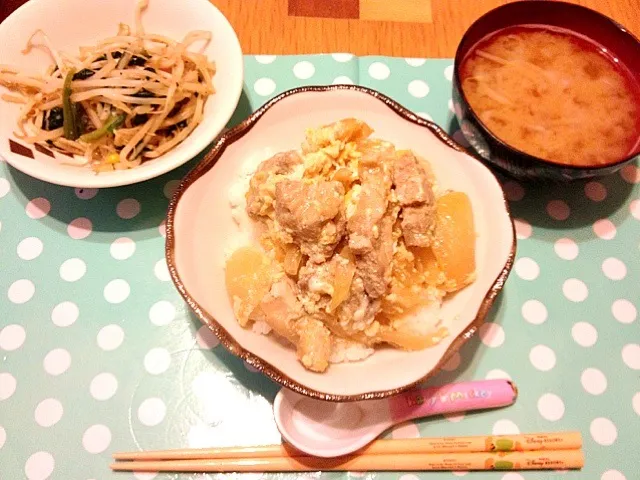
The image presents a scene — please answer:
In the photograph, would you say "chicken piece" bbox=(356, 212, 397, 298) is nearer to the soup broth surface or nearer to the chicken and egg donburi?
the chicken and egg donburi

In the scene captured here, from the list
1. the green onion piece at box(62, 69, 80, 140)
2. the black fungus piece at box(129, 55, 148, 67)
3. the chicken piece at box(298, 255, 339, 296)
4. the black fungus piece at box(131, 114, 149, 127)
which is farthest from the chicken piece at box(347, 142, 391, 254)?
the green onion piece at box(62, 69, 80, 140)

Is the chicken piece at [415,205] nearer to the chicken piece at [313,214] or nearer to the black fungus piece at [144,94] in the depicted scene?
the chicken piece at [313,214]

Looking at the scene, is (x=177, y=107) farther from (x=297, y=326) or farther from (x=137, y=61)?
(x=297, y=326)

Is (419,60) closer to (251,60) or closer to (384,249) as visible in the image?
(251,60)

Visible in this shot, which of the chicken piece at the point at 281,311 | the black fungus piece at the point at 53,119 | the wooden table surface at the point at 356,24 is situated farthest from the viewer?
the wooden table surface at the point at 356,24

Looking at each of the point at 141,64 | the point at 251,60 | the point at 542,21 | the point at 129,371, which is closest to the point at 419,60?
the point at 542,21

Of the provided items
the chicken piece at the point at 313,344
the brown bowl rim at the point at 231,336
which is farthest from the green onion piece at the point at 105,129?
the chicken piece at the point at 313,344
